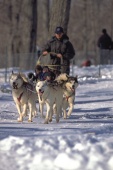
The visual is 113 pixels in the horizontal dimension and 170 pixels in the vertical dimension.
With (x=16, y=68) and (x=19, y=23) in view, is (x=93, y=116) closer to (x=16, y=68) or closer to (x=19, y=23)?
(x=16, y=68)

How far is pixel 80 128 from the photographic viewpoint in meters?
13.8

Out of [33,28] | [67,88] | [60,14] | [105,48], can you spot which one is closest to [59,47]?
[67,88]

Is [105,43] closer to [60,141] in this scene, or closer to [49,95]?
[49,95]

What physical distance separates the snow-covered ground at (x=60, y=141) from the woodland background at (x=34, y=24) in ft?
18.4

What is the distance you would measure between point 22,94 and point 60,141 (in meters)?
4.81

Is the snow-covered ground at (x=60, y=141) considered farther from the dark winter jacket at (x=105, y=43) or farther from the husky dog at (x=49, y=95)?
the dark winter jacket at (x=105, y=43)

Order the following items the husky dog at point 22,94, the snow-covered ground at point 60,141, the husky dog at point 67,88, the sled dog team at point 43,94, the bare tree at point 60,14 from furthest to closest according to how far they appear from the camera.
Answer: the bare tree at point 60,14, the husky dog at point 67,88, the husky dog at point 22,94, the sled dog team at point 43,94, the snow-covered ground at point 60,141

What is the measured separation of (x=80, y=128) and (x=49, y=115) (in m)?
1.50

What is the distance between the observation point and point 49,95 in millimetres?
14977

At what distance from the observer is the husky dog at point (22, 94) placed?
15.4 meters

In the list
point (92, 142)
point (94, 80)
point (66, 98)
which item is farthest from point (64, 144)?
point (94, 80)

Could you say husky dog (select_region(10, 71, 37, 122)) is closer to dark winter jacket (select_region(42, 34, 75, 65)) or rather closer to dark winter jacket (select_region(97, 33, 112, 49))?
dark winter jacket (select_region(42, 34, 75, 65))

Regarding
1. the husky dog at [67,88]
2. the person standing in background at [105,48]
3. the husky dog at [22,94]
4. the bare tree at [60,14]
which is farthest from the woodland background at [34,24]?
the husky dog at [22,94]

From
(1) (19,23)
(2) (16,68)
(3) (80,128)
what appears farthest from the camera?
(1) (19,23)
